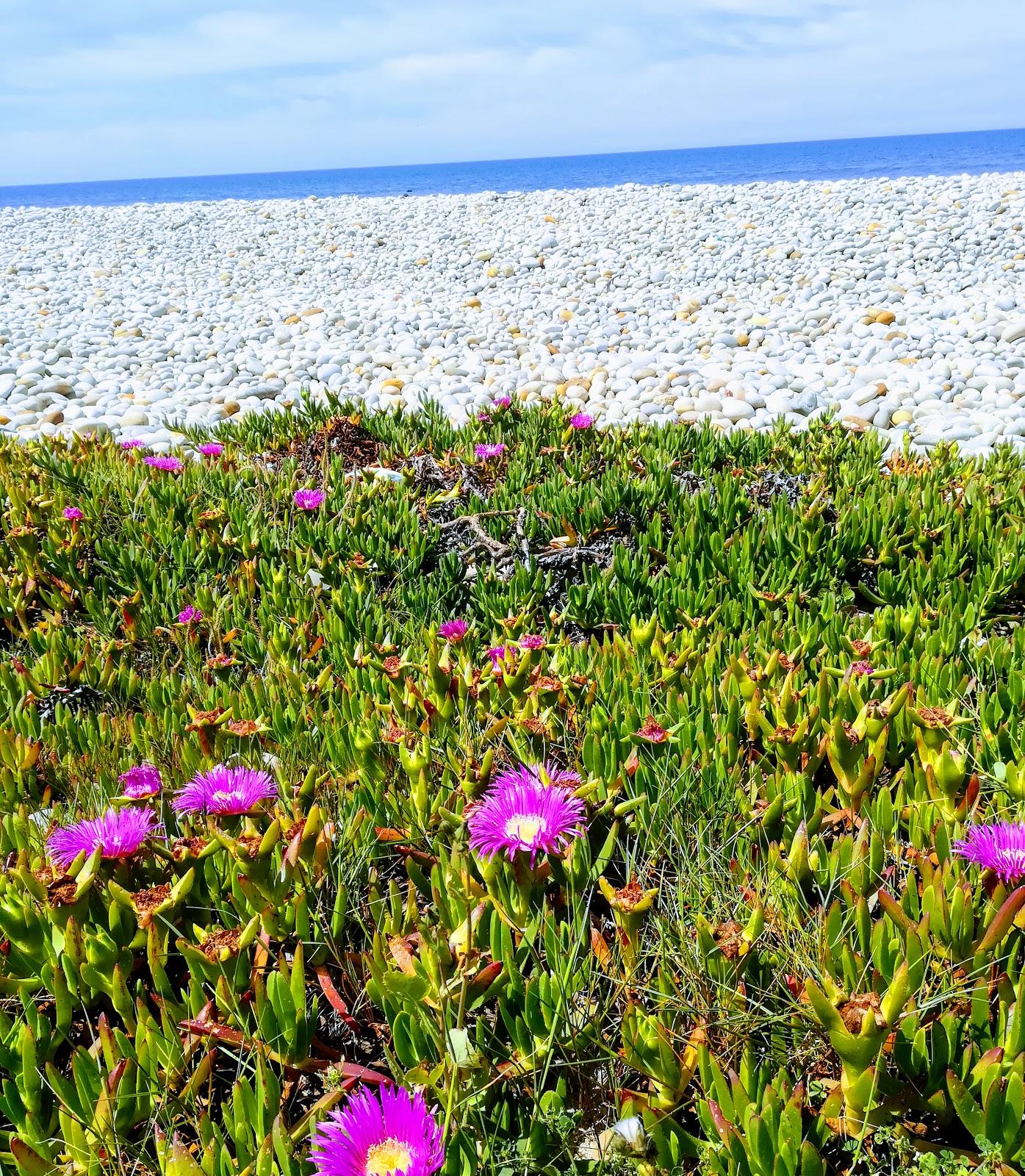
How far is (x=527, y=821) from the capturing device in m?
1.27

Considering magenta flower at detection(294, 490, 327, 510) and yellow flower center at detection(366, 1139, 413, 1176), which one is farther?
magenta flower at detection(294, 490, 327, 510)

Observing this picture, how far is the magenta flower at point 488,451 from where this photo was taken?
3.82 meters

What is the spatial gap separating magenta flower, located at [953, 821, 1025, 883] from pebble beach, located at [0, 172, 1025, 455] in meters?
3.52

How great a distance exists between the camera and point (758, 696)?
1743mm

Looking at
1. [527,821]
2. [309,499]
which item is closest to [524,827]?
[527,821]

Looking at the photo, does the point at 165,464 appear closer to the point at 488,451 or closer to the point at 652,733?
the point at 488,451

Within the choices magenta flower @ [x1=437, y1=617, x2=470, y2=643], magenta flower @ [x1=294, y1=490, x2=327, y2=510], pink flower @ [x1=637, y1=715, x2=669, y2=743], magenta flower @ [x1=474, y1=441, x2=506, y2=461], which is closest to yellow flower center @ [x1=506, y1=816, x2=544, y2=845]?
pink flower @ [x1=637, y1=715, x2=669, y2=743]

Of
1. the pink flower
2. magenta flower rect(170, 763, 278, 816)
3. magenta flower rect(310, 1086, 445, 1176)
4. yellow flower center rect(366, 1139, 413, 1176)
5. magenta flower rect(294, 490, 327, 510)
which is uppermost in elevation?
magenta flower rect(294, 490, 327, 510)

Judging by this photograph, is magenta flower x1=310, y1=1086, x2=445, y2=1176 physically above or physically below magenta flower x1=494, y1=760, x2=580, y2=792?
below

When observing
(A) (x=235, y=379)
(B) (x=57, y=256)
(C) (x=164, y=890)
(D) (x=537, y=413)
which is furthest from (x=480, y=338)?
(B) (x=57, y=256)

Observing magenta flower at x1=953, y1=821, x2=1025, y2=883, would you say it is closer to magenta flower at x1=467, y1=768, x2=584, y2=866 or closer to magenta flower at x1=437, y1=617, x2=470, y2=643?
magenta flower at x1=467, y1=768, x2=584, y2=866

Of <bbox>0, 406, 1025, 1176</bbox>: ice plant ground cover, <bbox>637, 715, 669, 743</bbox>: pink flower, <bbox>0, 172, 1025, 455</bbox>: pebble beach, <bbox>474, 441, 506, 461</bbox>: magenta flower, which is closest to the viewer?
<bbox>0, 406, 1025, 1176</bbox>: ice plant ground cover

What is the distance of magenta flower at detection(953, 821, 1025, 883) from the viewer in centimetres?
119

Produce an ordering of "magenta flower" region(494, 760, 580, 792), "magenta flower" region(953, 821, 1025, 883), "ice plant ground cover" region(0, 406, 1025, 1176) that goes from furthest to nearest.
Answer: "magenta flower" region(494, 760, 580, 792) < "magenta flower" region(953, 821, 1025, 883) < "ice plant ground cover" region(0, 406, 1025, 1176)
